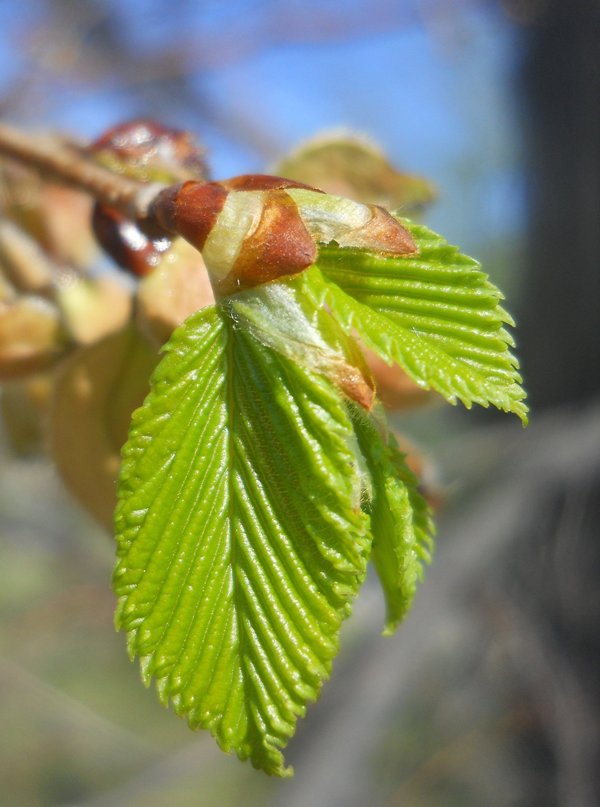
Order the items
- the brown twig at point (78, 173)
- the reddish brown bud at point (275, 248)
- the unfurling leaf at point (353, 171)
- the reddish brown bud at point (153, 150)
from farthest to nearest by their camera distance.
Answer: the unfurling leaf at point (353, 171)
the reddish brown bud at point (153, 150)
the brown twig at point (78, 173)
the reddish brown bud at point (275, 248)

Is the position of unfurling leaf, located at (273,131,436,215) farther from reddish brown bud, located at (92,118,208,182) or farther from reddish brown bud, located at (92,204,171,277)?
reddish brown bud, located at (92,204,171,277)

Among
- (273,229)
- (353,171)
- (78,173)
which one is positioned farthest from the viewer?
(353,171)

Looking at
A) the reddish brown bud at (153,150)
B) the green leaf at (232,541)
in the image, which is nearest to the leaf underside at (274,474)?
the green leaf at (232,541)

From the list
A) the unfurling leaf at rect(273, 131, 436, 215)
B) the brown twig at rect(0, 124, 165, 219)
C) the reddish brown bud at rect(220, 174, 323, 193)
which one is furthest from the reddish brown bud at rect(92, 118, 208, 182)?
the reddish brown bud at rect(220, 174, 323, 193)

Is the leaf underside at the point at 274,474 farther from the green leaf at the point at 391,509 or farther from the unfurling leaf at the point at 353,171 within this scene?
the unfurling leaf at the point at 353,171

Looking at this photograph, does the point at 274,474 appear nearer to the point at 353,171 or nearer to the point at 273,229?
the point at 273,229

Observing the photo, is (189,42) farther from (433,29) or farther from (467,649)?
(467,649)

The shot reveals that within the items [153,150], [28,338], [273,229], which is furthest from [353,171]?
[273,229]
